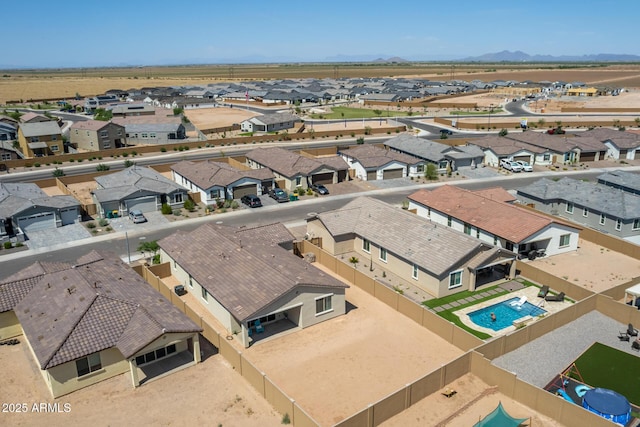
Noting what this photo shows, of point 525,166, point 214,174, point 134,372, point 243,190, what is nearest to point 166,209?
point 214,174

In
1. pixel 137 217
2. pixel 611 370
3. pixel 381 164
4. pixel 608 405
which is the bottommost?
pixel 611 370

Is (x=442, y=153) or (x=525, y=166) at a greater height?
(x=442, y=153)

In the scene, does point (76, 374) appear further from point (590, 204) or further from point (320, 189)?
point (590, 204)

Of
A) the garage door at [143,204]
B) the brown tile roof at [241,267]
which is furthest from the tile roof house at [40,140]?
the brown tile roof at [241,267]

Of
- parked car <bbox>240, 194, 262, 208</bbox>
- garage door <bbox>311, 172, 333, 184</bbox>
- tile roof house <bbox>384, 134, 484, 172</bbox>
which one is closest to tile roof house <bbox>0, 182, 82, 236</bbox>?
parked car <bbox>240, 194, 262, 208</bbox>

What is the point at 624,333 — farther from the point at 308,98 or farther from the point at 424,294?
the point at 308,98

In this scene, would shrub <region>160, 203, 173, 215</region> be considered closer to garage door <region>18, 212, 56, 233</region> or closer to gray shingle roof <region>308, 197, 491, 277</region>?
garage door <region>18, 212, 56, 233</region>

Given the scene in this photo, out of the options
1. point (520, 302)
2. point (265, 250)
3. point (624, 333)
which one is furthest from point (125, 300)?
point (624, 333)
